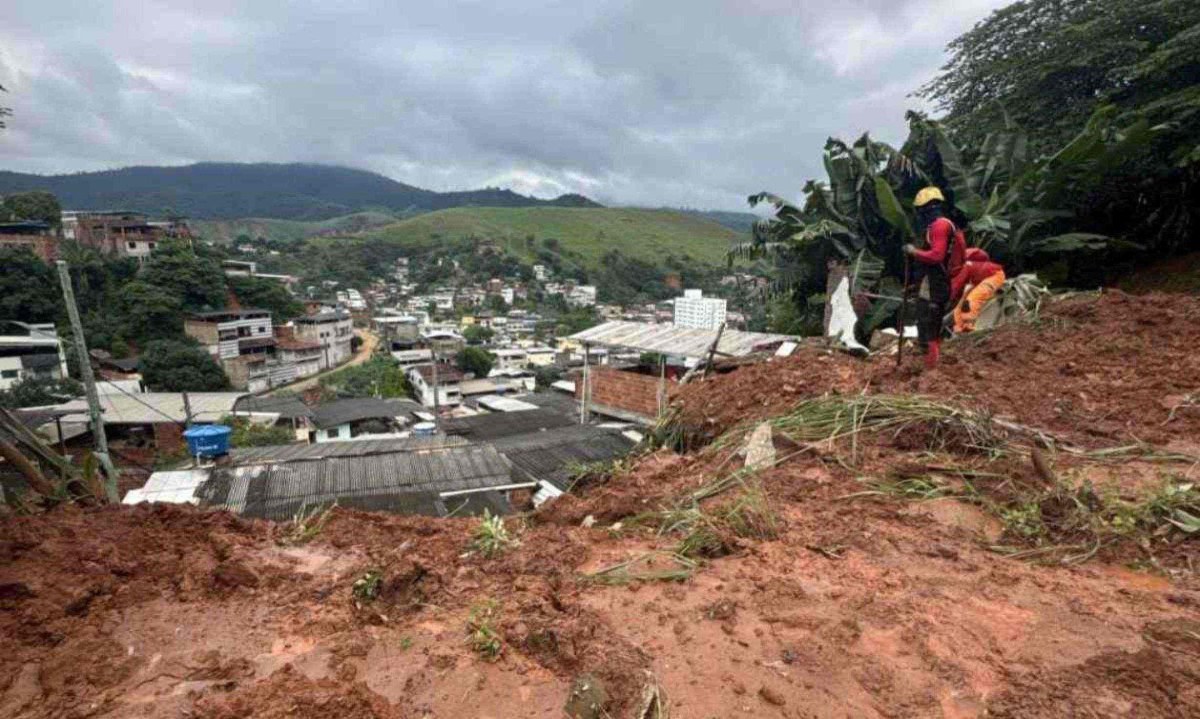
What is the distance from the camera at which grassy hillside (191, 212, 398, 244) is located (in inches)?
4628

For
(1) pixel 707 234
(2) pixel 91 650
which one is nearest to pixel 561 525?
(2) pixel 91 650

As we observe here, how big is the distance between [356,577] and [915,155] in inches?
514

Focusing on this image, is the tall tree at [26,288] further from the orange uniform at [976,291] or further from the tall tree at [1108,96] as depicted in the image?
the tall tree at [1108,96]

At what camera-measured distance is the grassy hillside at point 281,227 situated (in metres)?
118

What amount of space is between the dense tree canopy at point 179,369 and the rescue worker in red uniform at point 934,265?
35.6 meters

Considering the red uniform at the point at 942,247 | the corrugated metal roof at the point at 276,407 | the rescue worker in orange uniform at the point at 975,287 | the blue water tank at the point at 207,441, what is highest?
the red uniform at the point at 942,247

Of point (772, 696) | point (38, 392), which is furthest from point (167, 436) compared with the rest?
point (772, 696)

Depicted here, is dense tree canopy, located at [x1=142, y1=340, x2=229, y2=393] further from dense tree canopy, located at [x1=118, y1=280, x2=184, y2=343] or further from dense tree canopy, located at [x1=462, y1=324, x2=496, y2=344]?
dense tree canopy, located at [x1=462, y1=324, x2=496, y2=344]

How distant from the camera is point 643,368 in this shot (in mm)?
13000

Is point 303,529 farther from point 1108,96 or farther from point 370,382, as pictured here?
point 370,382

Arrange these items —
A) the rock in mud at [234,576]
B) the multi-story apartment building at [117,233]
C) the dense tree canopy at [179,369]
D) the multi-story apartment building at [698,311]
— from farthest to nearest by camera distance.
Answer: the multi-story apartment building at [117,233] < the multi-story apartment building at [698,311] < the dense tree canopy at [179,369] < the rock in mud at [234,576]

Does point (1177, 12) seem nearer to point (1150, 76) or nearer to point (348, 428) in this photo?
point (1150, 76)

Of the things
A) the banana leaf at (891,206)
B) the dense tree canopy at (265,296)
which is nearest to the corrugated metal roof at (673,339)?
the banana leaf at (891,206)

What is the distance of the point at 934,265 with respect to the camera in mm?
5805
